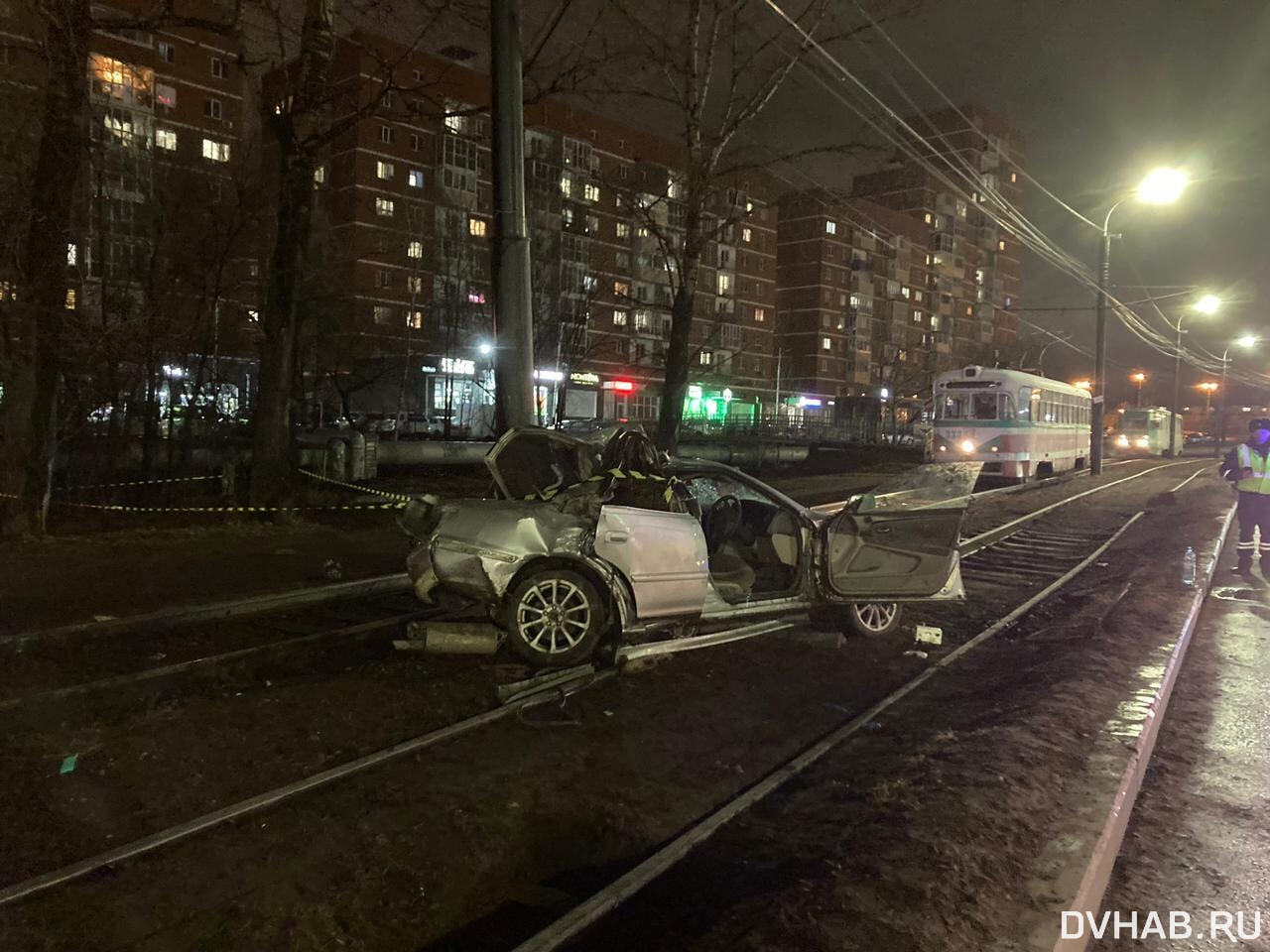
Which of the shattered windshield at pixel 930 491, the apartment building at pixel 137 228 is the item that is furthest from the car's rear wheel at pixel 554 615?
the apartment building at pixel 137 228

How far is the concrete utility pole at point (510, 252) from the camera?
9.62m

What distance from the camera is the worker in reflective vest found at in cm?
1023

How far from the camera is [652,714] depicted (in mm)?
5445

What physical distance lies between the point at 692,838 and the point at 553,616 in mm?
2576

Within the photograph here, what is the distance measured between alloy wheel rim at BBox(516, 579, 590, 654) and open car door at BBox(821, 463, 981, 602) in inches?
82.7

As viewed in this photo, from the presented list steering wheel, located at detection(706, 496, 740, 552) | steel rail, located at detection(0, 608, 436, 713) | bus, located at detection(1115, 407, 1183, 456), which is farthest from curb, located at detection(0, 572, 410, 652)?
bus, located at detection(1115, 407, 1183, 456)

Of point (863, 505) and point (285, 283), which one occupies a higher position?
point (285, 283)

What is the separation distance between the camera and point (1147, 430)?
174 ft

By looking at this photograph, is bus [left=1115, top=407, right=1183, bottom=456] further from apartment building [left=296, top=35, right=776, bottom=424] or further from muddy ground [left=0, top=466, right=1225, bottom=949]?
muddy ground [left=0, top=466, right=1225, bottom=949]

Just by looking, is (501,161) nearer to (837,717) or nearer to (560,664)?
(560,664)

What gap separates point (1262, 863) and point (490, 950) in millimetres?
3400

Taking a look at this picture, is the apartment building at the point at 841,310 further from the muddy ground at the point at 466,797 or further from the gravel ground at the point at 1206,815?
the muddy ground at the point at 466,797

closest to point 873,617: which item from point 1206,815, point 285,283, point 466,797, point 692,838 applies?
point 1206,815

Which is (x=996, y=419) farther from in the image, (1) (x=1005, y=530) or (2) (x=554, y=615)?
(2) (x=554, y=615)
